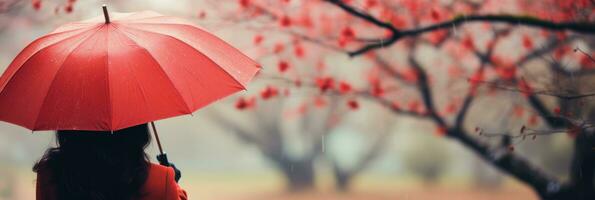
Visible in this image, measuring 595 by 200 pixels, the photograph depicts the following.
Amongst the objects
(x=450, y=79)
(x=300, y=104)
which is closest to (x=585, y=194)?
(x=450, y=79)

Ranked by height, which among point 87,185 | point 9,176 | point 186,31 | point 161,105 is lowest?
point 9,176

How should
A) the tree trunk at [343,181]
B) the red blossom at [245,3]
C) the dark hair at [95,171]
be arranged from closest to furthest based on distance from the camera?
the dark hair at [95,171] < the red blossom at [245,3] < the tree trunk at [343,181]

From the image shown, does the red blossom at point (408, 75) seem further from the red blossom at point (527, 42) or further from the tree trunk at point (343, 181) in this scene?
Result: the tree trunk at point (343, 181)

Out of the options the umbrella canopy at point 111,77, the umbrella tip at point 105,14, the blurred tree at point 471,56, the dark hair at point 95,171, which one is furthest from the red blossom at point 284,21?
the dark hair at point 95,171

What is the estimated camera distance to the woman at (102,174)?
7.41 ft

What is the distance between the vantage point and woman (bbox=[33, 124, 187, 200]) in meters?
2.26

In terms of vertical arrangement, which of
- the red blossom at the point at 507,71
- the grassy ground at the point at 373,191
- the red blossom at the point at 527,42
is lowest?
the grassy ground at the point at 373,191

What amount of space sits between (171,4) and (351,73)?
305cm

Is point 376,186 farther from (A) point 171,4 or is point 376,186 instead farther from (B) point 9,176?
(B) point 9,176

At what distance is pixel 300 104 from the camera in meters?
12.5

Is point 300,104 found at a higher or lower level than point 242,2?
lower

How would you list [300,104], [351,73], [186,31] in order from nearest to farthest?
[186,31] < [351,73] < [300,104]

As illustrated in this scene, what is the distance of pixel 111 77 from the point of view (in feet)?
8.04

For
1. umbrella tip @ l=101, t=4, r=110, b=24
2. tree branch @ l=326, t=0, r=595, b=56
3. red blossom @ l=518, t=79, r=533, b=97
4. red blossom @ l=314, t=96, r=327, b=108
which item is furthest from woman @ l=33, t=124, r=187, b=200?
red blossom @ l=314, t=96, r=327, b=108
